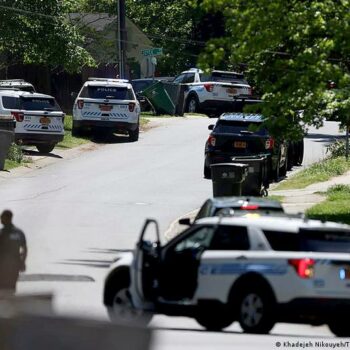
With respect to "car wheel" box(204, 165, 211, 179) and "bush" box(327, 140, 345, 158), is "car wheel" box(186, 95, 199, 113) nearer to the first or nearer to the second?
"bush" box(327, 140, 345, 158)

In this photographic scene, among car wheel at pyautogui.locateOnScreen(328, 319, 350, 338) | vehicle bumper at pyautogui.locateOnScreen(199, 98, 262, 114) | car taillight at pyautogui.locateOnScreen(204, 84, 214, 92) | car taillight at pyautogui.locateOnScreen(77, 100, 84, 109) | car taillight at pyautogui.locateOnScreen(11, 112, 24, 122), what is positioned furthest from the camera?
car taillight at pyautogui.locateOnScreen(204, 84, 214, 92)

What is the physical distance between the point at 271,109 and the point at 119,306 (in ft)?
22.5

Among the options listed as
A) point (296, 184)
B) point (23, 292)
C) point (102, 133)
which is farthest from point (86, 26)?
point (23, 292)

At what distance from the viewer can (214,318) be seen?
1467cm

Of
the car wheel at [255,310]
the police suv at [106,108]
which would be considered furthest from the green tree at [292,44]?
the police suv at [106,108]

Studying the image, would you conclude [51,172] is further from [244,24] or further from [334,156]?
[244,24]

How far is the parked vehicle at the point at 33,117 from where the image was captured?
1417 inches

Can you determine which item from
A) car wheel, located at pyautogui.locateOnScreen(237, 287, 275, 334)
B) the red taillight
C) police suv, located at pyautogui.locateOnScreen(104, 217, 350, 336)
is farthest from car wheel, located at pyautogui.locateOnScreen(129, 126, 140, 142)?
car wheel, located at pyautogui.locateOnScreen(237, 287, 275, 334)

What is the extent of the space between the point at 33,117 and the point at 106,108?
14.4 feet

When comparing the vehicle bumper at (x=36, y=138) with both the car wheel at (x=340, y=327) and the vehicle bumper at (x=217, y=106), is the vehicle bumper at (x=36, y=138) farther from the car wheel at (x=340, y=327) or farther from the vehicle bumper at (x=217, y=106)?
the car wheel at (x=340, y=327)

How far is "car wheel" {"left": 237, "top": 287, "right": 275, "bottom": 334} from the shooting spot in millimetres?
13992

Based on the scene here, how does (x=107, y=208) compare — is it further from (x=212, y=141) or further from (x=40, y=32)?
(x=40, y=32)

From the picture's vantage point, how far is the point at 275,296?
13.9 meters

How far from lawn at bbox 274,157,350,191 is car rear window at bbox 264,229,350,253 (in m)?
16.2
